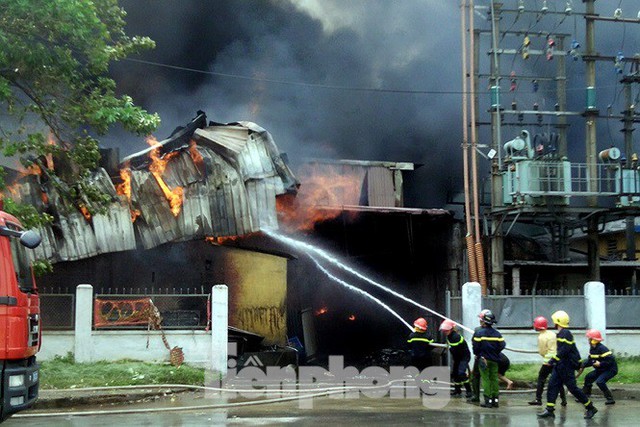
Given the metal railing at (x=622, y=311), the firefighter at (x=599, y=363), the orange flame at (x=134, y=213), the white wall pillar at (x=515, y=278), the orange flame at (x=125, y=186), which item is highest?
the orange flame at (x=125, y=186)

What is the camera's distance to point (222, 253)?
2003cm

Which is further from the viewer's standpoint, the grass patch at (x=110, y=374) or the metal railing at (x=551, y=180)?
the metal railing at (x=551, y=180)

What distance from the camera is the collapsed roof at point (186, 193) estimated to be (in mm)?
16781

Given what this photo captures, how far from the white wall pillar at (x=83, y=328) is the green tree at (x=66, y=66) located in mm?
2779

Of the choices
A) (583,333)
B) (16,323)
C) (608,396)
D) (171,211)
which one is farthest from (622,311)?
(16,323)

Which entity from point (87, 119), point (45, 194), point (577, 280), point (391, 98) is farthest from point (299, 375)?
point (391, 98)

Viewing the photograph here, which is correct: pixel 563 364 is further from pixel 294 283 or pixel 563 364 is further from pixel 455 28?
pixel 455 28

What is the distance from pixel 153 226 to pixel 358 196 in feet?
27.2

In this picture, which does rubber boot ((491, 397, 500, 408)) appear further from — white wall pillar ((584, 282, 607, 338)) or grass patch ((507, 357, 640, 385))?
white wall pillar ((584, 282, 607, 338))

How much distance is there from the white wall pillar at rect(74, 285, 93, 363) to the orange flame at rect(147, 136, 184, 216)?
3.23 m

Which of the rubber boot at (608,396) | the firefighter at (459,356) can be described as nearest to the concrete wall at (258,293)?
the firefighter at (459,356)

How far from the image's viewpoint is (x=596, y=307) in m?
16.7

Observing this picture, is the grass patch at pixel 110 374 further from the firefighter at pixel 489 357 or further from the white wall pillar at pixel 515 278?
the white wall pillar at pixel 515 278

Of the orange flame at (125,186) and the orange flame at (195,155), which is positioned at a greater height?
the orange flame at (195,155)
